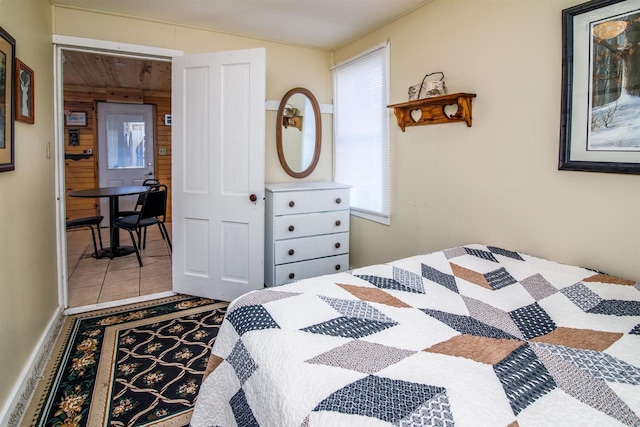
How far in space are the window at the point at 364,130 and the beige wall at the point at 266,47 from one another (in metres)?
0.13

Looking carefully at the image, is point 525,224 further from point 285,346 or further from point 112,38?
point 112,38

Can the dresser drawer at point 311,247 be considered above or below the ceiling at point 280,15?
below

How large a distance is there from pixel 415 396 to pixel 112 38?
129 inches

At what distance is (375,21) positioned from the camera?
2922 millimetres

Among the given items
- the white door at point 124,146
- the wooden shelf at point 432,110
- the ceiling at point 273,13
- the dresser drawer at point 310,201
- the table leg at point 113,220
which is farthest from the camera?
the white door at point 124,146

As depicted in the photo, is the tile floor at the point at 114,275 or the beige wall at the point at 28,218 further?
the tile floor at the point at 114,275

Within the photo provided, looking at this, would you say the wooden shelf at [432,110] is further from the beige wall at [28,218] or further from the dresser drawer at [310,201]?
the beige wall at [28,218]

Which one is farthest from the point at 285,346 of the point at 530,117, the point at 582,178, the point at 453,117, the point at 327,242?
the point at 327,242

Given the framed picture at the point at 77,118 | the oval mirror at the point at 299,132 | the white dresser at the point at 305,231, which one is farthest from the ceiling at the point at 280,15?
the framed picture at the point at 77,118

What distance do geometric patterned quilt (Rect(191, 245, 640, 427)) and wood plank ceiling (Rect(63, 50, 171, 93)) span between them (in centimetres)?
347

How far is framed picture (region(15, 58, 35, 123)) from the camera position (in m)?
1.84

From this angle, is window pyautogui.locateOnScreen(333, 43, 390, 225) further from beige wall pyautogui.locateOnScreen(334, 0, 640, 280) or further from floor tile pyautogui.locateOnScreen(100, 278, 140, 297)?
floor tile pyautogui.locateOnScreen(100, 278, 140, 297)

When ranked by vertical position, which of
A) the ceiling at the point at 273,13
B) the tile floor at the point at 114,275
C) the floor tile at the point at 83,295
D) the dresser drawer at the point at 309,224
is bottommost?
the floor tile at the point at 83,295

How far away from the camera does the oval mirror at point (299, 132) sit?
3541mm
